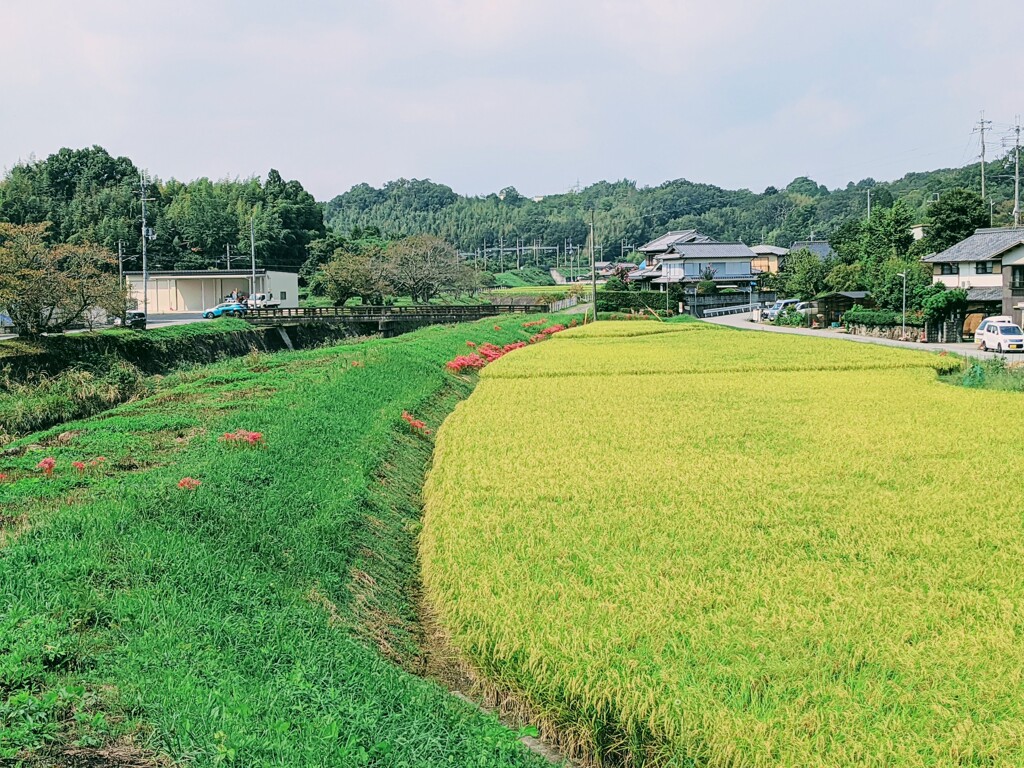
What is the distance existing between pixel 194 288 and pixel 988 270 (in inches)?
2033

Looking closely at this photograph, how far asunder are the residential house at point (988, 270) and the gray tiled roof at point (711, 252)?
39.1 meters

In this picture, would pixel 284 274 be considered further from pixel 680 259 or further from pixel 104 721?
pixel 104 721

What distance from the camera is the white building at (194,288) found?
6412cm

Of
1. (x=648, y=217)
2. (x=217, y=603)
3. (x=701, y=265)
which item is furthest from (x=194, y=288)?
(x=648, y=217)

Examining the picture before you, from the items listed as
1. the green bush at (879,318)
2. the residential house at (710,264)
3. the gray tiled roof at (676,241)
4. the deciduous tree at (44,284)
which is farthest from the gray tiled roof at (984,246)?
the gray tiled roof at (676,241)

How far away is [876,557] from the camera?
29.8ft

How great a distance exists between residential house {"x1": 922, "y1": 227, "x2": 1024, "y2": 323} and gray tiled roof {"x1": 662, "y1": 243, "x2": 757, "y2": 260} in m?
39.1

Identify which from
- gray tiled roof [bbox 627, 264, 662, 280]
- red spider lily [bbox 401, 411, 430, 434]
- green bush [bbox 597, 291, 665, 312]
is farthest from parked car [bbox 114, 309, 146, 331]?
gray tiled roof [bbox 627, 264, 662, 280]

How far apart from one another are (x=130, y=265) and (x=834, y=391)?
6663 cm

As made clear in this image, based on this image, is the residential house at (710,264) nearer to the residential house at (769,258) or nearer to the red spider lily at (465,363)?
the residential house at (769,258)

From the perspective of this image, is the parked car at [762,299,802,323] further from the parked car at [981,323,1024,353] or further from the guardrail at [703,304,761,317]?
the parked car at [981,323,1024,353]

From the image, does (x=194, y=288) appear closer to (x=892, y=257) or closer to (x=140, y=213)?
(x=140, y=213)

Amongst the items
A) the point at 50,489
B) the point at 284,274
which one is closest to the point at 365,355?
the point at 50,489

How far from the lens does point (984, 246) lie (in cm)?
4612
